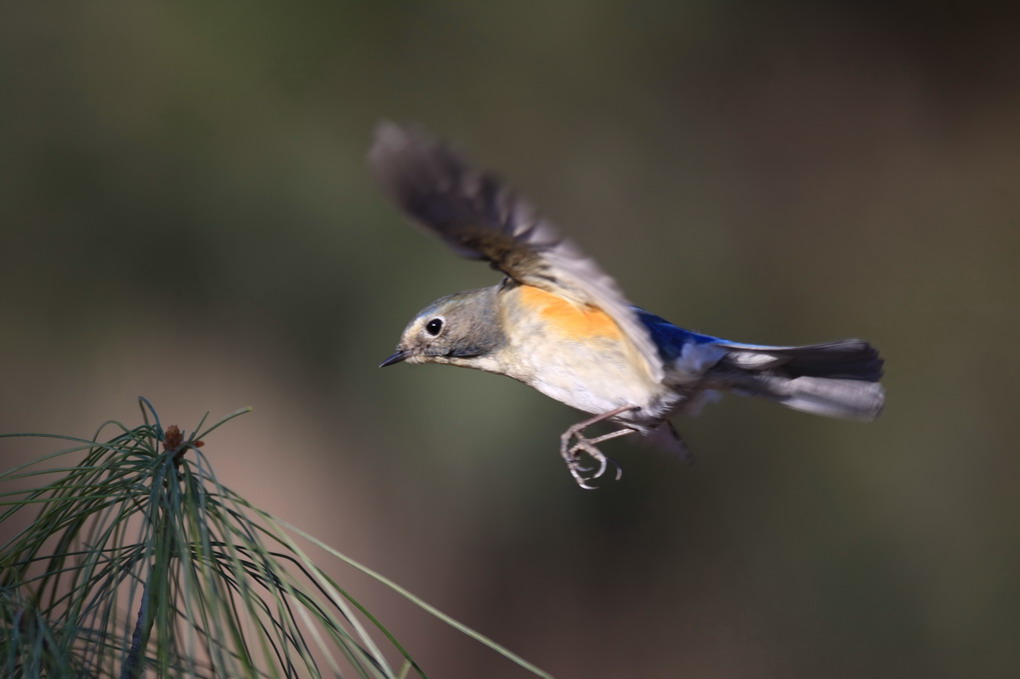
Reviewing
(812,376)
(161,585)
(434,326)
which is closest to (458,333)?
(434,326)

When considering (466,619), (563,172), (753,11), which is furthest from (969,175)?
(466,619)

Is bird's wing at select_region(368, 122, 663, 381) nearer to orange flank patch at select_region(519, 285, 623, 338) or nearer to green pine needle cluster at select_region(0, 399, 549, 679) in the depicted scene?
orange flank patch at select_region(519, 285, 623, 338)

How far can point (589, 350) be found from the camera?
3.45 ft

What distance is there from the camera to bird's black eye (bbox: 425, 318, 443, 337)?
3.72ft

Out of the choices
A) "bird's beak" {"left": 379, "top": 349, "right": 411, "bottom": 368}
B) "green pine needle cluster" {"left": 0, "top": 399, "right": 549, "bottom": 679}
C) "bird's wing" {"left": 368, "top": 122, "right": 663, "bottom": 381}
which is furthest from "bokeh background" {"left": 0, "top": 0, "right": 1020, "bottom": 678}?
"green pine needle cluster" {"left": 0, "top": 399, "right": 549, "bottom": 679}

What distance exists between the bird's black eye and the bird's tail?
0.36 metres

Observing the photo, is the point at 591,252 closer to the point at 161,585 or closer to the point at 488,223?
the point at 488,223

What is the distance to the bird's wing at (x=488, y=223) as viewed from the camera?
0.79 meters

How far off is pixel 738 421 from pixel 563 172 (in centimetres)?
101

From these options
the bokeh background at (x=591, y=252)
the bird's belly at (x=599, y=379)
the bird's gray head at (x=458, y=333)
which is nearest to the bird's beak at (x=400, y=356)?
the bird's gray head at (x=458, y=333)

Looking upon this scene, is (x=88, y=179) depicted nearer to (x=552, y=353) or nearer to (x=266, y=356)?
(x=266, y=356)

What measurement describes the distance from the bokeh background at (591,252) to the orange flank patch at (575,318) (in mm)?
1548

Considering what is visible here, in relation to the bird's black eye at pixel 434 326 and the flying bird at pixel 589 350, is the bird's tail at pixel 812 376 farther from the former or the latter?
the bird's black eye at pixel 434 326

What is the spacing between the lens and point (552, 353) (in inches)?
41.8
